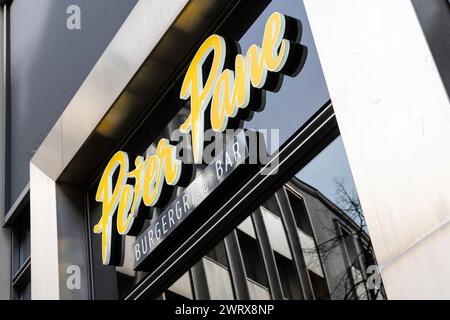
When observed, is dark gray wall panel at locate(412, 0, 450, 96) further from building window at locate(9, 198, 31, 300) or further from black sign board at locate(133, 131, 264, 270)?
building window at locate(9, 198, 31, 300)

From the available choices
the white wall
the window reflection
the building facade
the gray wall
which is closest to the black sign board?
the building facade

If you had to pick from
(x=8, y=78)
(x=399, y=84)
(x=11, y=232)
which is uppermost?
(x=8, y=78)

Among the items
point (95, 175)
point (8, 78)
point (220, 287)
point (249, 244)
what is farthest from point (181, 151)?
point (8, 78)

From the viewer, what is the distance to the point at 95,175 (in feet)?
25.6

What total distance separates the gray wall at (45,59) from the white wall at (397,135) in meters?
3.78

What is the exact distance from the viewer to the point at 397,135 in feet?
11.6

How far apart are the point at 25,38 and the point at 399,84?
25.5 ft

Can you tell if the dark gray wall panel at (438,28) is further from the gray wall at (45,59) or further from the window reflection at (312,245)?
the gray wall at (45,59)

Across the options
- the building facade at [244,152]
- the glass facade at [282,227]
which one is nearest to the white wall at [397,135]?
the building facade at [244,152]

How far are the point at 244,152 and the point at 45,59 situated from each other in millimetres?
4765

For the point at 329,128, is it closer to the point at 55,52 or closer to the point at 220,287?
the point at 220,287

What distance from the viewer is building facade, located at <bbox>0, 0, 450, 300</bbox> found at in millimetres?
3469

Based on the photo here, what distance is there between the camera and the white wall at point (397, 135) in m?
3.26

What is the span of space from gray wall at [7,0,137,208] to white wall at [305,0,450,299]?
3.78 metres
